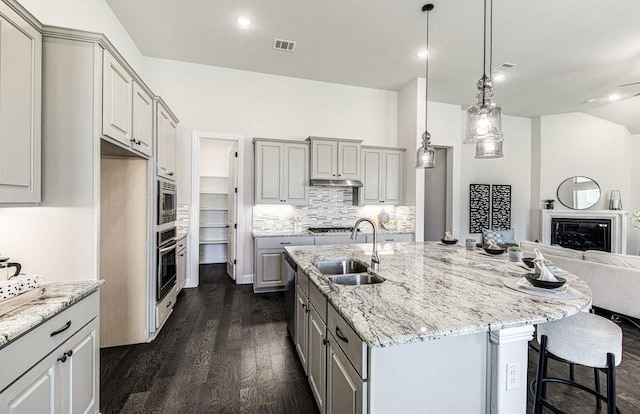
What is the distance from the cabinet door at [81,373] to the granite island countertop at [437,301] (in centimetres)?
130

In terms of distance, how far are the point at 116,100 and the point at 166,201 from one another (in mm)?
1283

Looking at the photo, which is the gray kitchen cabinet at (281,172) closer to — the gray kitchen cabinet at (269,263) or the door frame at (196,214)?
the door frame at (196,214)

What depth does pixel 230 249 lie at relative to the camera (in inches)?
197

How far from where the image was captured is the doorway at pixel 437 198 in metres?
5.87

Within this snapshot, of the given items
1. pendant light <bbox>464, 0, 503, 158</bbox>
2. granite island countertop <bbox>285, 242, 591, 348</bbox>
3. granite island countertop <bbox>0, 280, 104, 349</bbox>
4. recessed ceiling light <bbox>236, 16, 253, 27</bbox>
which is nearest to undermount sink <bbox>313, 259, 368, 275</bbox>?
granite island countertop <bbox>285, 242, 591, 348</bbox>

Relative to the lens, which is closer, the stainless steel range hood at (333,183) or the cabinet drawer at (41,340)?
the cabinet drawer at (41,340)

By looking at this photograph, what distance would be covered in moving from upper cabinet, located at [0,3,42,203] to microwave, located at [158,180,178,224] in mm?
1225

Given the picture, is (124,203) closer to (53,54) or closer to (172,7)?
(53,54)

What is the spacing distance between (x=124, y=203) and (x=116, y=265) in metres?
0.57

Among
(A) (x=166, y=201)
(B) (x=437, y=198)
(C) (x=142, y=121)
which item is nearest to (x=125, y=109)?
(C) (x=142, y=121)

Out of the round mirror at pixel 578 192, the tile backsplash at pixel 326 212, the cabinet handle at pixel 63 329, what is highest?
the round mirror at pixel 578 192

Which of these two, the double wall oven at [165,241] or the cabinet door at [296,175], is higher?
the cabinet door at [296,175]

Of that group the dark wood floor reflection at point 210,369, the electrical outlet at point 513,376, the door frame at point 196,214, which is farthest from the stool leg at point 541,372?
the door frame at point 196,214

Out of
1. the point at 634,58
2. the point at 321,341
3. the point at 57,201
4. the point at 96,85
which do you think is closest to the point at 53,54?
the point at 96,85
